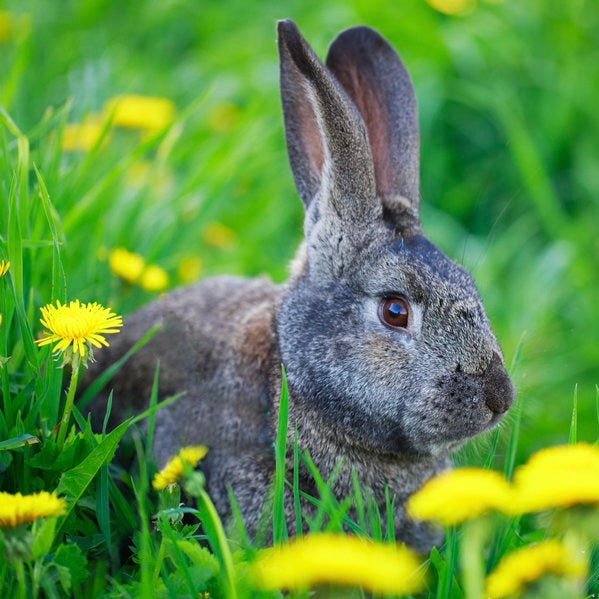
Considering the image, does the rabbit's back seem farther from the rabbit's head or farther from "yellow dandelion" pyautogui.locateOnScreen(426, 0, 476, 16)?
"yellow dandelion" pyautogui.locateOnScreen(426, 0, 476, 16)

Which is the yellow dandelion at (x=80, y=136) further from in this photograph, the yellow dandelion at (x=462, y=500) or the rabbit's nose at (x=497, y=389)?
the yellow dandelion at (x=462, y=500)

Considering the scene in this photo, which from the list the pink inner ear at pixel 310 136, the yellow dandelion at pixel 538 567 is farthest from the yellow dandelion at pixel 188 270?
the yellow dandelion at pixel 538 567

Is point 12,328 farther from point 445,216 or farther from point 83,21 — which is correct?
point 83,21

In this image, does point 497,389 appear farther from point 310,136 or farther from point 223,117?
point 223,117

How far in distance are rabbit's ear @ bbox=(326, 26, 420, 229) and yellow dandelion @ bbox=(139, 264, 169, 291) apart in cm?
111

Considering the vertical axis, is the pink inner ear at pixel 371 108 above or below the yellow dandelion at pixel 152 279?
above

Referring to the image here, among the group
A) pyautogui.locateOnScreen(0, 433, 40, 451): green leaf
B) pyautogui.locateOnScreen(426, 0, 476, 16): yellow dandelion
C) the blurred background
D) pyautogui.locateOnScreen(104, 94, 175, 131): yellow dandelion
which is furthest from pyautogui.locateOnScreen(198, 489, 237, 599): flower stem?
pyautogui.locateOnScreen(426, 0, 476, 16): yellow dandelion

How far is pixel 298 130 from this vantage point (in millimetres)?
4074

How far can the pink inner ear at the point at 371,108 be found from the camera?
4246 mm

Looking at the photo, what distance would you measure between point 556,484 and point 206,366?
2.06 meters

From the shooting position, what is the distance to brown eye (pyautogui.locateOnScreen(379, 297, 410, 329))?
3576mm

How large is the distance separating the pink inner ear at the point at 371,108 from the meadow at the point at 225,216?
59 centimetres

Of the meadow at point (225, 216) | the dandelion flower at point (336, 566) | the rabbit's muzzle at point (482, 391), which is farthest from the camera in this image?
the rabbit's muzzle at point (482, 391)

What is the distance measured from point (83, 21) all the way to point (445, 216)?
2900 mm
